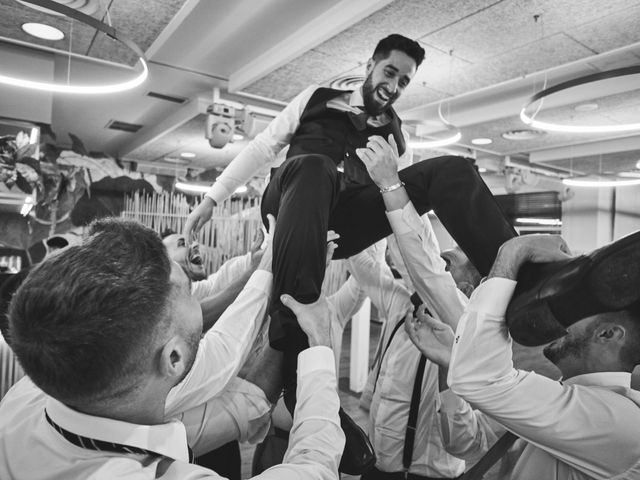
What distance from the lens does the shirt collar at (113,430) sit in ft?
2.53

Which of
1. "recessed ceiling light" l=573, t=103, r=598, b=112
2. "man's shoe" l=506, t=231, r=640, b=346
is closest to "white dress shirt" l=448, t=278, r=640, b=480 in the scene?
"man's shoe" l=506, t=231, r=640, b=346

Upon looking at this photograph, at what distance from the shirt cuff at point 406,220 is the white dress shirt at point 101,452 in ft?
1.86

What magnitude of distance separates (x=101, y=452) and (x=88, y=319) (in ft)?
0.73

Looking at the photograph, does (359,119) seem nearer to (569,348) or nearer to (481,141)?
(569,348)

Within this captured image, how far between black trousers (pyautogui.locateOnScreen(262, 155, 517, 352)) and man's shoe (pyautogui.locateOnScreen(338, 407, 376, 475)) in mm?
257

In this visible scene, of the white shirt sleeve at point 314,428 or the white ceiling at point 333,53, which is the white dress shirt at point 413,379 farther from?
the white ceiling at point 333,53

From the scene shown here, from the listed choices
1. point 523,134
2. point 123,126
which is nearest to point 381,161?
point 523,134

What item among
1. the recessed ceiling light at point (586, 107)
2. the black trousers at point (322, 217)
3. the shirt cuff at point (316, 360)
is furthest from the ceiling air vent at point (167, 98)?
the shirt cuff at point (316, 360)

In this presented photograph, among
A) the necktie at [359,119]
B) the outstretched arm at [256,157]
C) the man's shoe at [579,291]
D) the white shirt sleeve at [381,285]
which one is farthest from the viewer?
the white shirt sleeve at [381,285]

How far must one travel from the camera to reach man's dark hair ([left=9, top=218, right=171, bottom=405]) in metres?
0.73

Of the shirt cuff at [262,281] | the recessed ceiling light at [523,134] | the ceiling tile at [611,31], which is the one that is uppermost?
the recessed ceiling light at [523,134]

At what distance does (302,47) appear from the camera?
4.23 metres

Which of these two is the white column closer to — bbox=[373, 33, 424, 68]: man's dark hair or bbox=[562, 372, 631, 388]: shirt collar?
bbox=[373, 33, 424, 68]: man's dark hair

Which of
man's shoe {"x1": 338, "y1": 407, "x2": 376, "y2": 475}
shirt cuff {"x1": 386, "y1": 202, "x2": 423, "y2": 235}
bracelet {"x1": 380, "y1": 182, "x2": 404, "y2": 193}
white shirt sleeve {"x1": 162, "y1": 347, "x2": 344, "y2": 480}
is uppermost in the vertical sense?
bracelet {"x1": 380, "y1": 182, "x2": 404, "y2": 193}
